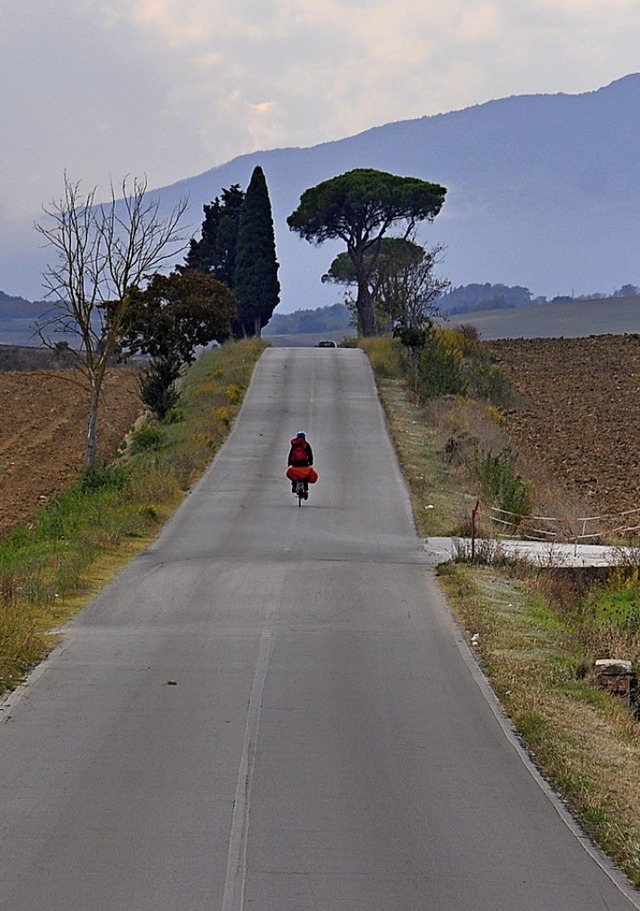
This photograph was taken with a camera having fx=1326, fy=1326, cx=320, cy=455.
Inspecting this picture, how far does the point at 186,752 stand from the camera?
9.77 meters

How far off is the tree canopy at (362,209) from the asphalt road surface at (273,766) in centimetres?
5696

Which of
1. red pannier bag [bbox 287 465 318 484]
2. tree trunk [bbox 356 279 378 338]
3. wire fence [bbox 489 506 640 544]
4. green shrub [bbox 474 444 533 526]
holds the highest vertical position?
tree trunk [bbox 356 279 378 338]

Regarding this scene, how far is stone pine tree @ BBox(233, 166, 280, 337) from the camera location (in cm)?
7281

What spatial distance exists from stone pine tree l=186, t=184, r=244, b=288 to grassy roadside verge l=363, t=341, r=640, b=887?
176ft

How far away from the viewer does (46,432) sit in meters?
47.8

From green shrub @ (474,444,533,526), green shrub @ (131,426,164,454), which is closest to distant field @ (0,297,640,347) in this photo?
green shrub @ (131,426,164,454)

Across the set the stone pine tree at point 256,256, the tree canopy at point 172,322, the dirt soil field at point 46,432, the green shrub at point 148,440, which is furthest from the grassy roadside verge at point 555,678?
the stone pine tree at point 256,256

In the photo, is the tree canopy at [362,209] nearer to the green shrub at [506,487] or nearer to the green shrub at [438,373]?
the green shrub at [438,373]

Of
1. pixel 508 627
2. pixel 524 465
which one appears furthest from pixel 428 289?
pixel 508 627

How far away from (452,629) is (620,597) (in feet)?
16.6

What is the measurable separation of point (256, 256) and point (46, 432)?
28.0m

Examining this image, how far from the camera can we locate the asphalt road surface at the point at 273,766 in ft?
23.3

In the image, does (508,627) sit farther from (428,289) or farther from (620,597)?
(428,289)

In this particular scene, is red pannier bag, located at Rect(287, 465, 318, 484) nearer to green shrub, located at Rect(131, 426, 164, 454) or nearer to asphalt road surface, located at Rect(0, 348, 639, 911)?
asphalt road surface, located at Rect(0, 348, 639, 911)
